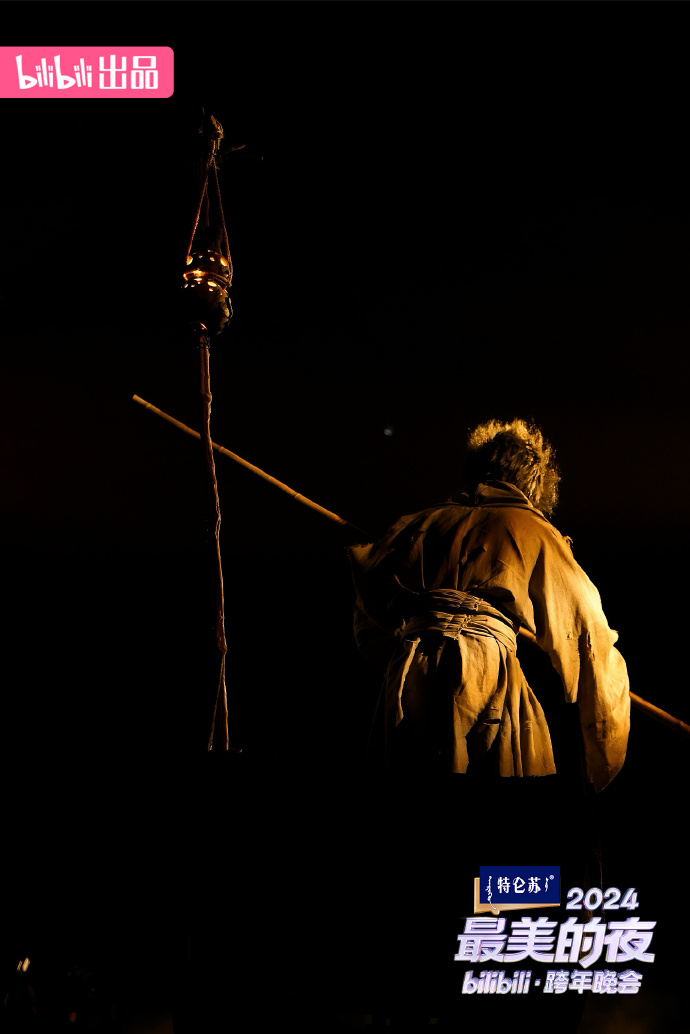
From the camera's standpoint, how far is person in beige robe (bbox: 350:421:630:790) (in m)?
2.80

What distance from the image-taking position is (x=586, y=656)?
117 inches

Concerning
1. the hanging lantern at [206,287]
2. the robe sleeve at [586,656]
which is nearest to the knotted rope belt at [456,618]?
the robe sleeve at [586,656]

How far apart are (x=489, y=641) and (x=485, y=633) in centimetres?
3

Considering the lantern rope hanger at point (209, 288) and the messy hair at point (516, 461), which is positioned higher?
the lantern rope hanger at point (209, 288)

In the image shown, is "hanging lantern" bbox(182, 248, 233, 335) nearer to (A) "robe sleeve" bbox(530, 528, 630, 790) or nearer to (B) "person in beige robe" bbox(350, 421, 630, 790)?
(B) "person in beige robe" bbox(350, 421, 630, 790)

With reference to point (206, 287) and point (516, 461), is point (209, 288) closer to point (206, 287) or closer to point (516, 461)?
point (206, 287)

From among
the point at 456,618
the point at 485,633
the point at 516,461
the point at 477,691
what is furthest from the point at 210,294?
the point at 477,691

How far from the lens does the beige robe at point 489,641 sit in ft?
9.20

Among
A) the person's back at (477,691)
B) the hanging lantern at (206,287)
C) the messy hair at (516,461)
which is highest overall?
the hanging lantern at (206,287)

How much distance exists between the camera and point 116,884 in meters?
2.43

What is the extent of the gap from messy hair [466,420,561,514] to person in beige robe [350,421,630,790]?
0.04 feet

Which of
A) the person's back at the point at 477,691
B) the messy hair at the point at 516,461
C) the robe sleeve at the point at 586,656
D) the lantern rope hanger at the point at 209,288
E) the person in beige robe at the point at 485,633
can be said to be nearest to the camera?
the person's back at the point at 477,691

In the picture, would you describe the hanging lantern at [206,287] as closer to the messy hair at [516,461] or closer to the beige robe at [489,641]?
the beige robe at [489,641]

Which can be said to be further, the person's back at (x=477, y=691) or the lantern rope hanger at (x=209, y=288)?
the lantern rope hanger at (x=209, y=288)
